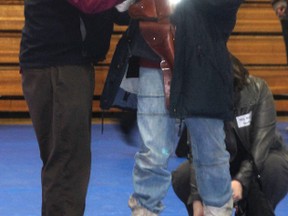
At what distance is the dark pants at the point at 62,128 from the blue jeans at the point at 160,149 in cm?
23

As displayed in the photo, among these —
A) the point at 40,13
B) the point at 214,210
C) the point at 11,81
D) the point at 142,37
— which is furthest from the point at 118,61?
the point at 11,81

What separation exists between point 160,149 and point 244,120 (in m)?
0.70

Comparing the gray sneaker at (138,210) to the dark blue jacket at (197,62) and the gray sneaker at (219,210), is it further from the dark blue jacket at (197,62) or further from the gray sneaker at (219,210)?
the dark blue jacket at (197,62)

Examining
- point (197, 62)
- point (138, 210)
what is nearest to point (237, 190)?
point (138, 210)

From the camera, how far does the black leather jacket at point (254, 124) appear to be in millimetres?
2916

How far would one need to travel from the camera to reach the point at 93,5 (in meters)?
2.27

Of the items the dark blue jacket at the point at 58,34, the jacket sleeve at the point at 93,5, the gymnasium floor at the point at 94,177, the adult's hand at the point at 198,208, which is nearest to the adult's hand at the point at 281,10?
the gymnasium floor at the point at 94,177

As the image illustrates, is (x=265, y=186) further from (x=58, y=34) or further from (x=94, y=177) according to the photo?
(x=94, y=177)

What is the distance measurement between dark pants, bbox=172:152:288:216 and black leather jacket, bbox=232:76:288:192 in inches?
1.7

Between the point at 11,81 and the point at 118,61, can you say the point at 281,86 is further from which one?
the point at 118,61

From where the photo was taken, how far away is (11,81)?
22.2 feet

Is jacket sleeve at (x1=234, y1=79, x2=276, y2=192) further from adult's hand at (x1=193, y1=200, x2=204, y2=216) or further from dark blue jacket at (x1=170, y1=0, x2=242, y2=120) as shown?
dark blue jacket at (x1=170, y1=0, x2=242, y2=120)

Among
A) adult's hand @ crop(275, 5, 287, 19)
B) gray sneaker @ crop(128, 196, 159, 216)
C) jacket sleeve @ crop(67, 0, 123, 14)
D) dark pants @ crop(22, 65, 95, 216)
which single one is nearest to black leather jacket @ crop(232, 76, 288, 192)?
gray sneaker @ crop(128, 196, 159, 216)

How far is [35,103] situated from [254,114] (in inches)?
39.1
